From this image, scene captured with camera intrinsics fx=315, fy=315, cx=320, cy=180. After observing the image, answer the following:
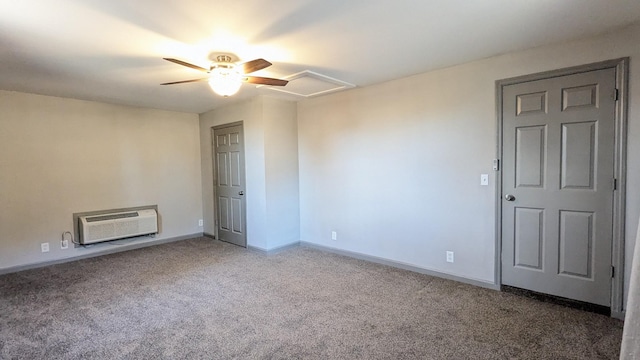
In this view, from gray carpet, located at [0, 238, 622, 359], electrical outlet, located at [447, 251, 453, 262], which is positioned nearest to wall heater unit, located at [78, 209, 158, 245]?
gray carpet, located at [0, 238, 622, 359]

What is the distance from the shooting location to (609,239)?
2.60m

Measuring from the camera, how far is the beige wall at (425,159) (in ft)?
9.20

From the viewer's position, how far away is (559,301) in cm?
283

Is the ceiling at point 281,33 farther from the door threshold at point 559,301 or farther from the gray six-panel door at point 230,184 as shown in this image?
the door threshold at point 559,301

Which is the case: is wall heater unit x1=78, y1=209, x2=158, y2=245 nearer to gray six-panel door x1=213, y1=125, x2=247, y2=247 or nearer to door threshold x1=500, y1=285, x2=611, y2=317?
gray six-panel door x1=213, y1=125, x2=247, y2=247

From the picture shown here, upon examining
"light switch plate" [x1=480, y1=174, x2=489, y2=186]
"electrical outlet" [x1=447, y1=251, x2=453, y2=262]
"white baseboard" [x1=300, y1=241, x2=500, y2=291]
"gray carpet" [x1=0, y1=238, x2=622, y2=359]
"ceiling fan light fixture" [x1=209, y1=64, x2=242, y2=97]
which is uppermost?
"ceiling fan light fixture" [x1=209, y1=64, x2=242, y2=97]

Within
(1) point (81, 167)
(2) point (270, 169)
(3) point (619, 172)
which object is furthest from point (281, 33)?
(1) point (81, 167)

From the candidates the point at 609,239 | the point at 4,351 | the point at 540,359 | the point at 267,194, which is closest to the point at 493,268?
the point at 609,239

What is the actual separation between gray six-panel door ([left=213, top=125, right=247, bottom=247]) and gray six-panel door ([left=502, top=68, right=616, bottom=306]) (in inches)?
141

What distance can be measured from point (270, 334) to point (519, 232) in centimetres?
248

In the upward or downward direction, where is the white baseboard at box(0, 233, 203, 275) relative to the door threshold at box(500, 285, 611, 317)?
upward

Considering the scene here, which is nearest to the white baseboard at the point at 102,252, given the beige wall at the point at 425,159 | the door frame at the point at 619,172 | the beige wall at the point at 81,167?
the beige wall at the point at 81,167

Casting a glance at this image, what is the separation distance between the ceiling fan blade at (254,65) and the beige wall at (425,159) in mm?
1856

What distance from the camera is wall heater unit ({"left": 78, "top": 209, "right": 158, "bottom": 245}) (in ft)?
14.6
